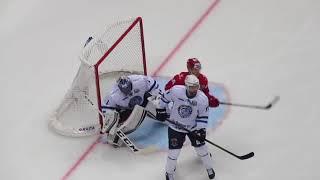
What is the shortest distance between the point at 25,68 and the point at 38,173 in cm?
124

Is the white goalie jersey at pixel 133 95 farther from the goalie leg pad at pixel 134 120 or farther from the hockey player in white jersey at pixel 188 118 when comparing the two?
the hockey player in white jersey at pixel 188 118

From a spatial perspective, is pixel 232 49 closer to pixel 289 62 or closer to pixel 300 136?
pixel 289 62

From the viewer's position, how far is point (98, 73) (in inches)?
180

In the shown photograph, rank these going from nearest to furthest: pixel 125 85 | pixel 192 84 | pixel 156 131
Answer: pixel 192 84 < pixel 125 85 < pixel 156 131

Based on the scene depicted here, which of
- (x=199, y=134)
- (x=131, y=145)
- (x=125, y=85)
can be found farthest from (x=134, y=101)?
(x=199, y=134)

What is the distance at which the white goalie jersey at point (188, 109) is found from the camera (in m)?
4.03

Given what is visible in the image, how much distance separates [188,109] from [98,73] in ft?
2.57

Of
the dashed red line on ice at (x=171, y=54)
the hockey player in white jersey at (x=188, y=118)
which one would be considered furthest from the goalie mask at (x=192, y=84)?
the dashed red line on ice at (x=171, y=54)

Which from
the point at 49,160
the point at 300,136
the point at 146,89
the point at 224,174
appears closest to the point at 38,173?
the point at 49,160

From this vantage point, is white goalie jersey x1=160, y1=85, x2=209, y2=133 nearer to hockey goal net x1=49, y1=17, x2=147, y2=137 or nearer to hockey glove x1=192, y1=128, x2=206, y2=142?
hockey glove x1=192, y1=128, x2=206, y2=142

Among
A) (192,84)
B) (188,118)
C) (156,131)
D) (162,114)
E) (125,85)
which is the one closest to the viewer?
(192,84)

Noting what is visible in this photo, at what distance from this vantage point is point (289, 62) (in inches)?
205

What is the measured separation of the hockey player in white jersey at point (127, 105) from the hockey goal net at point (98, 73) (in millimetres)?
82

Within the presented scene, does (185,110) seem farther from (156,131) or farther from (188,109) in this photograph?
(156,131)
